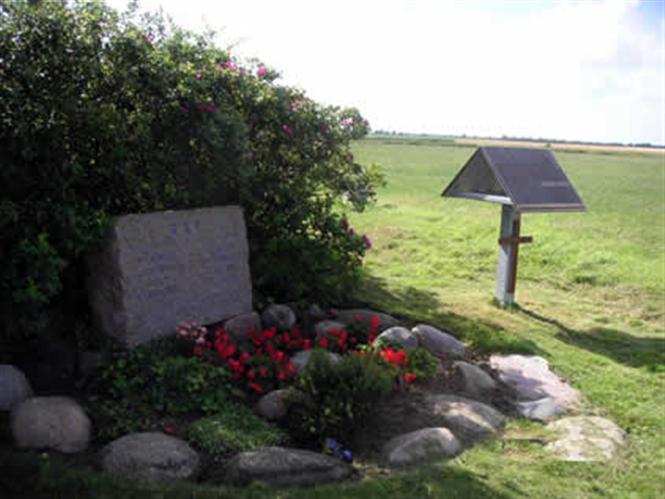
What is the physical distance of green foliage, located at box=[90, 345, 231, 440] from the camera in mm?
5246

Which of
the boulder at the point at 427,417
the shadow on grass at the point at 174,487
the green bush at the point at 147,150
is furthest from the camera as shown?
the green bush at the point at 147,150

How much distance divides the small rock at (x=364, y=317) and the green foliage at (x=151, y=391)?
231 centimetres

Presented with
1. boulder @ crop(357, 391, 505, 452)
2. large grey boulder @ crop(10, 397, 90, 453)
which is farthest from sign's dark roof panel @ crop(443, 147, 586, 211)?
large grey boulder @ crop(10, 397, 90, 453)

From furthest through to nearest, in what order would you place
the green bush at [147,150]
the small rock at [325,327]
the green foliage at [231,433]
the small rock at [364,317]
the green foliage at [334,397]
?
1. the small rock at [364,317]
2. the small rock at [325,327]
3. the green bush at [147,150]
4. the green foliage at [334,397]
5. the green foliage at [231,433]

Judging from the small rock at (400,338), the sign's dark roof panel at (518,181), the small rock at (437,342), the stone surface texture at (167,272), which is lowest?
the small rock at (437,342)

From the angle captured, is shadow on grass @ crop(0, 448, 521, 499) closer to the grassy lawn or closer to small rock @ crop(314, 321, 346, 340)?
the grassy lawn

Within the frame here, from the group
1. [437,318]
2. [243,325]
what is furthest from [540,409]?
[243,325]

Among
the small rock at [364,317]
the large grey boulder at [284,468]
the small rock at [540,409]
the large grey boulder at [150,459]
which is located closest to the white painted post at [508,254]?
the small rock at [364,317]

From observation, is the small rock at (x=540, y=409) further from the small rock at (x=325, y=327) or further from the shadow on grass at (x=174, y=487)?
the small rock at (x=325, y=327)

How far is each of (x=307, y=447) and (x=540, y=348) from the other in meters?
4.24

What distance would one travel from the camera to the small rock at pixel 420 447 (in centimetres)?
500

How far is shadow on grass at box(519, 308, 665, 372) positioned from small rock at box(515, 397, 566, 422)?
2.35m

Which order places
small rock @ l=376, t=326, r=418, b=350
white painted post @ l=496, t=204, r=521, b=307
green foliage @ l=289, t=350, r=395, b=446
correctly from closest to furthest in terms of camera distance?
green foliage @ l=289, t=350, r=395, b=446 < small rock @ l=376, t=326, r=418, b=350 < white painted post @ l=496, t=204, r=521, b=307

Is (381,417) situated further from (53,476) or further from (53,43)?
(53,43)
